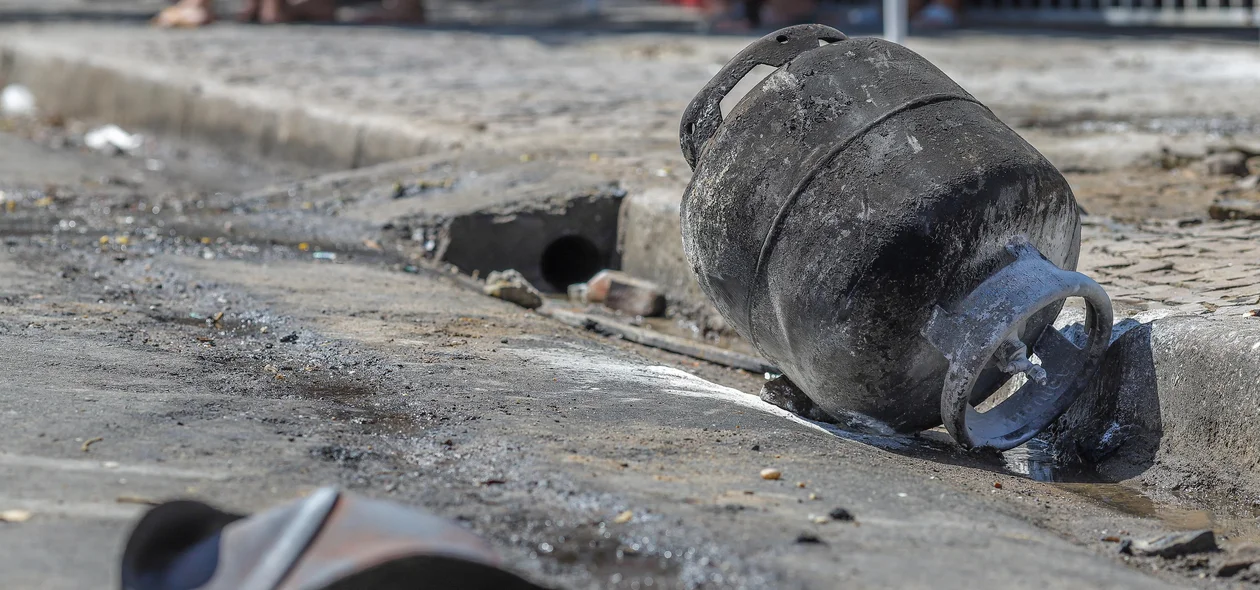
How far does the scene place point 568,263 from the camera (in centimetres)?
542

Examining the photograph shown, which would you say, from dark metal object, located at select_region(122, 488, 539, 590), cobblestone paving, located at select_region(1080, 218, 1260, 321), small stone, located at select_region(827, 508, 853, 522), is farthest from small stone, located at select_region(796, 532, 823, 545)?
cobblestone paving, located at select_region(1080, 218, 1260, 321)

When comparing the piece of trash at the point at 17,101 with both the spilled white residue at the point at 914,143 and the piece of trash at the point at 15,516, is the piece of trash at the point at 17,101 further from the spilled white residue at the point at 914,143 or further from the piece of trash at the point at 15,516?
the spilled white residue at the point at 914,143

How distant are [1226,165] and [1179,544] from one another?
10.4ft

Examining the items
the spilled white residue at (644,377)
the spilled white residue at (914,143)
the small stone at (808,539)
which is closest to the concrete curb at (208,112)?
the spilled white residue at (644,377)

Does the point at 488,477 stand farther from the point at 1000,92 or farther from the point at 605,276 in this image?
the point at 1000,92

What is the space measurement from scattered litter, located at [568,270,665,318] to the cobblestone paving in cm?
155

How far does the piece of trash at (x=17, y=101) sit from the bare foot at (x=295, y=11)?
3.36 meters

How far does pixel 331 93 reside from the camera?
7945mm

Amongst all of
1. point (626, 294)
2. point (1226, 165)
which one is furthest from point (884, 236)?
point (1226, 165)

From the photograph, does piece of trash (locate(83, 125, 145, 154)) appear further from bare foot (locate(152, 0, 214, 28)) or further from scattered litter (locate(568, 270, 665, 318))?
scattered litter (locate(568, 270, 665, 318))

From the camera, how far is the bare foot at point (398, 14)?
13.5 metres

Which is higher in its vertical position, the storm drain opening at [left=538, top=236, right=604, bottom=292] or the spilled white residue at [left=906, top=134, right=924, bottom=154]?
the spilled white residue at [left=906, top=134, right=924, bottom=154]

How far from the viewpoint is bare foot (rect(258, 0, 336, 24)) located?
1353 cm

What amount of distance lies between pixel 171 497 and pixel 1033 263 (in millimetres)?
1857
